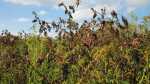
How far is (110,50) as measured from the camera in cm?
618

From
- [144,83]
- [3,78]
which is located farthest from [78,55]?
[3,78]

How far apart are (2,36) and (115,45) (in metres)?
3.45

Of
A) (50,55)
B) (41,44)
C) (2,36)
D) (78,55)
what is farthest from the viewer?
(2,36)

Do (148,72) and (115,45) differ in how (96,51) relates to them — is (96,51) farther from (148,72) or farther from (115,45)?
(148,72)

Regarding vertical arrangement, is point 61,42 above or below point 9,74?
above

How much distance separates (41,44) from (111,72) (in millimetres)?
1895

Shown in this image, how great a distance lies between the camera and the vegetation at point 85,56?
20.4 feet

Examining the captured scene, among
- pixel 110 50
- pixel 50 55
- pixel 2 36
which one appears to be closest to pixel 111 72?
pixel 110 50

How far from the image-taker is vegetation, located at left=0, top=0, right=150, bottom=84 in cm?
623

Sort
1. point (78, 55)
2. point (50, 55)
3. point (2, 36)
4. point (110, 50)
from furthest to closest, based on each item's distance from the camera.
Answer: point (2, 36), point (50, 55), point (78, 55), point (110, 50)

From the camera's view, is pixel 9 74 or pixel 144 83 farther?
pixel 9 74

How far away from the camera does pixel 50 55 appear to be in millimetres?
7277

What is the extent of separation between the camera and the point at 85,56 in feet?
21.4

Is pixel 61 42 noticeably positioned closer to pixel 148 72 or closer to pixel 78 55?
pixel 78 55
